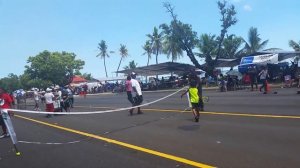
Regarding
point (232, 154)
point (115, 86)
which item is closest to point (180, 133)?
point (232, 154)


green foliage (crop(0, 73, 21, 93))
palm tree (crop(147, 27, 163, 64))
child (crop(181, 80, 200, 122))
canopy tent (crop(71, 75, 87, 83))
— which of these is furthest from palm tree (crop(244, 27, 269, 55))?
green foliage (crop(0, 73, 21, 93))

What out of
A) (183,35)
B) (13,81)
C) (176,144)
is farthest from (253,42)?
(13,81)

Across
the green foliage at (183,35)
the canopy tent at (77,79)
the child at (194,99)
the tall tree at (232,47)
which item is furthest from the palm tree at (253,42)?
the child at (194,99)

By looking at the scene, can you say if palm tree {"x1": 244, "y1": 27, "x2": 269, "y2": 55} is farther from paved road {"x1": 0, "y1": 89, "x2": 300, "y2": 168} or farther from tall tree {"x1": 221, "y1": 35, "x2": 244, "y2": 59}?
paved road {"x1": 0, "y1": 89, "x2": 300, "y2": 168}

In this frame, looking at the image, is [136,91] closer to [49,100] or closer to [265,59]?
[49,100]

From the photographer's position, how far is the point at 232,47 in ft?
223

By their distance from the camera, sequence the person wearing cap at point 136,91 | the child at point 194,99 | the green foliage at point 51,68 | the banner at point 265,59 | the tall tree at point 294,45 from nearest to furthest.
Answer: the child at point 194,99, the person wearing cap at point 136,91, the banner at point 265,59, the tall tree at point 294,45, the green foliage at point 51,68

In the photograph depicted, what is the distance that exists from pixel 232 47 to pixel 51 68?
4470 cm

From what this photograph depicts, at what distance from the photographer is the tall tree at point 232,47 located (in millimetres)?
67000

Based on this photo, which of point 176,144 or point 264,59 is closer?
point 176,144

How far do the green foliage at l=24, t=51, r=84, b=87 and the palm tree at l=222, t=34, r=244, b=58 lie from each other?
42.4 metres

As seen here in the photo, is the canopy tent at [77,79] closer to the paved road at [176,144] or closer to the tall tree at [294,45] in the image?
the tall tree at [294,45]

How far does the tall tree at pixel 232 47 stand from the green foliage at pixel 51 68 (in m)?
42.4

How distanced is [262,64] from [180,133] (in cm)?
2389
